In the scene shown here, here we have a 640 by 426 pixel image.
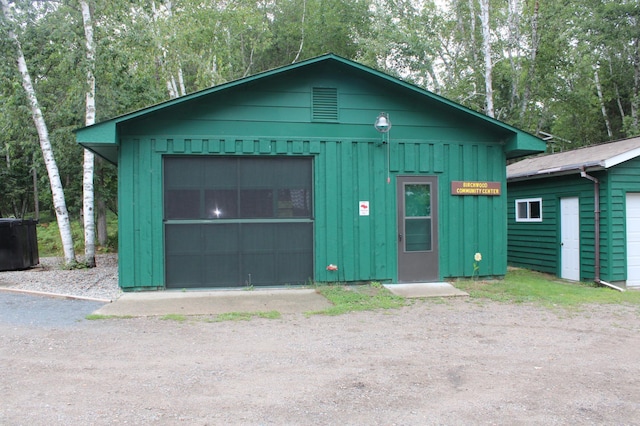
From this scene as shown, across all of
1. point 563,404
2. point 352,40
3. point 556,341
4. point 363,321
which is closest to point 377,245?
point 363,321

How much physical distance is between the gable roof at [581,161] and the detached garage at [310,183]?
1262 millimetres

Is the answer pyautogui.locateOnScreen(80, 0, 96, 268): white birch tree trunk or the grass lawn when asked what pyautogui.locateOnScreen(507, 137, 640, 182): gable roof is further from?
pyautogui.locateOnScreen(80, 0, 96, 268): white birch tree trunk

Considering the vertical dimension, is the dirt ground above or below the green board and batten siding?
below

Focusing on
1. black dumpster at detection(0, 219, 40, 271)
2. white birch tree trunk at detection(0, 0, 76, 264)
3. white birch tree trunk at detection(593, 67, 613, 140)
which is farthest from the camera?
white birch tree trunk at detection(593, 67, 613, 140)

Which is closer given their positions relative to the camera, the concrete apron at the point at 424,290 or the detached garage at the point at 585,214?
the concrete apron at the point at 424,290

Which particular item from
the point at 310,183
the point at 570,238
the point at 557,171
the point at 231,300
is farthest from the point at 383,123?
the point at 570,238

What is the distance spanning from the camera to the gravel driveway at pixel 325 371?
3.83 m

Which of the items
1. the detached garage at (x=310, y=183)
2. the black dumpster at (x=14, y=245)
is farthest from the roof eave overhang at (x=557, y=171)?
the black dumpster at (x=14, y=245)

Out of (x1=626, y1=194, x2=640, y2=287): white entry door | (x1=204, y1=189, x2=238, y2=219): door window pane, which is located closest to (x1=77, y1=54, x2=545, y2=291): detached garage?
(x1=204, y1=189, x2=238, y2=219): door window pane

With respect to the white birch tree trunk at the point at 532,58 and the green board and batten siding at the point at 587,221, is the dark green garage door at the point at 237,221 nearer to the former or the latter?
the green board and batten siding at the point at 587,221

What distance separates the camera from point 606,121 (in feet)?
88.6

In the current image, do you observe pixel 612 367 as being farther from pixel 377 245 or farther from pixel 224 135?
pixel 224 135

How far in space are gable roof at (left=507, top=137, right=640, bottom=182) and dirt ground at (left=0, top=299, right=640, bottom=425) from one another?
435cm

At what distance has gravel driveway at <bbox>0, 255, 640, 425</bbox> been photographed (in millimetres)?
3834
